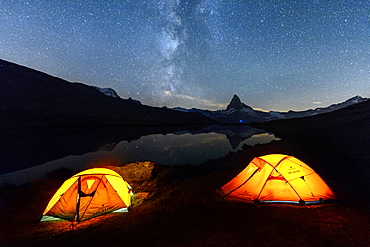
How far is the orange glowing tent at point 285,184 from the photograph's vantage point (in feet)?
23.2

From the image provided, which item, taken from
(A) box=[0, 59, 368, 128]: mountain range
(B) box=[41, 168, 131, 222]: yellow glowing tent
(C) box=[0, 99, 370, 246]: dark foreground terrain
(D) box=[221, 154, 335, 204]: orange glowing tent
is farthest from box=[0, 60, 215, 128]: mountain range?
(D) box=[221, 154, 335, 204]: orange glowing tent

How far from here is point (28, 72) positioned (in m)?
117

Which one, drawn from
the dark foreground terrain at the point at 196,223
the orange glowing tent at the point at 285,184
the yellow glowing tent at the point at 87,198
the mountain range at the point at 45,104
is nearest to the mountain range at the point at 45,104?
the mountain range at the point at 45,104

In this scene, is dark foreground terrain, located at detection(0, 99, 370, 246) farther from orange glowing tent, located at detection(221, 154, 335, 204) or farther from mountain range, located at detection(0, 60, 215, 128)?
mountain range, located at detection(0, 60, 215, 128)

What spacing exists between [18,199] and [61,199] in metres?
4.65

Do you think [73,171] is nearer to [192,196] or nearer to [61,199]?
[61,199]

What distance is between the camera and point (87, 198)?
6.99 m

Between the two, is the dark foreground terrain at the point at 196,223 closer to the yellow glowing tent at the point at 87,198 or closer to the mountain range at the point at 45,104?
the yellow glowing tent at the point at 87,198

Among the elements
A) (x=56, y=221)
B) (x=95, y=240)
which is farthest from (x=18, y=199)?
(x=95, y=240)

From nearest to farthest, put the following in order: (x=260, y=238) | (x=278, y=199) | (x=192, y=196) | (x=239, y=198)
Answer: (x=260, y=238) → (x=278, y=199) → (x=239, y=198) → (x=192, y=196)

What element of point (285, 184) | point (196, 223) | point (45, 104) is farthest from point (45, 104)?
point (285, 184)

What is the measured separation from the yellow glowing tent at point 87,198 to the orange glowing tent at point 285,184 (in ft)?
18.4

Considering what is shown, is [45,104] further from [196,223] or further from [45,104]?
[196,223]

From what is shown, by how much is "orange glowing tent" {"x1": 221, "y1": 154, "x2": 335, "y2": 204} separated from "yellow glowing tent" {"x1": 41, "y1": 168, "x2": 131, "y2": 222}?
560 cm
